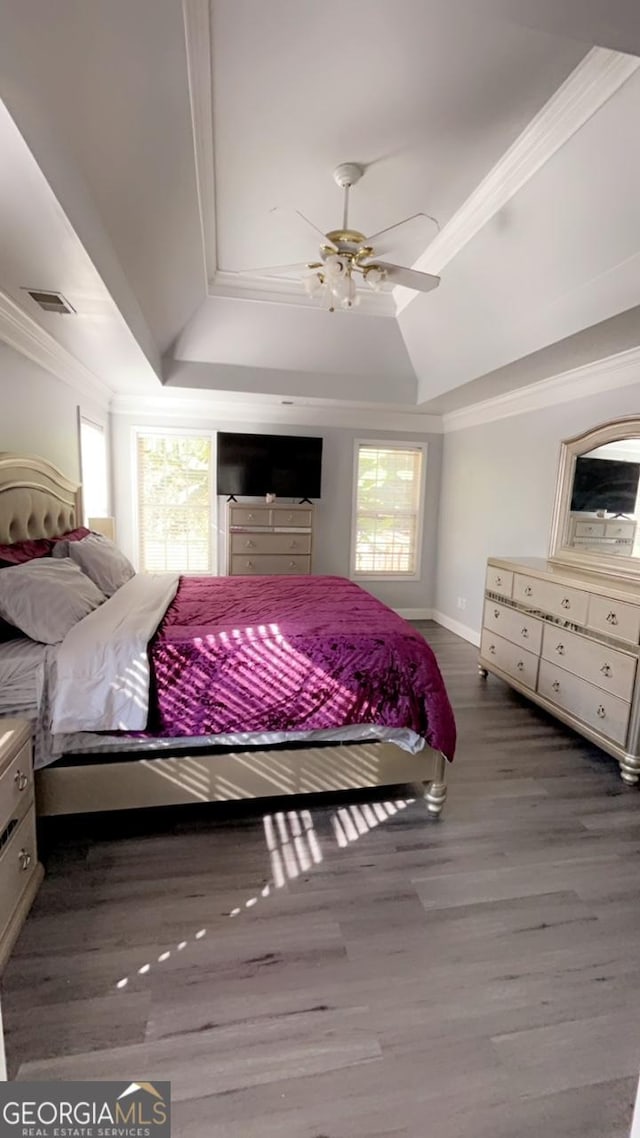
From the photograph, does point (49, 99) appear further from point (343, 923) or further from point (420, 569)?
point (420, 569)

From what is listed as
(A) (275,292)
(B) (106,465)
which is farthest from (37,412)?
(A) (275,292)

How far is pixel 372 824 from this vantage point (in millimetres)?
2330

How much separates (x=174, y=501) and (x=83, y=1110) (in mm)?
4927

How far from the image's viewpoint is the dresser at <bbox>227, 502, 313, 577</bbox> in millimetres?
5172

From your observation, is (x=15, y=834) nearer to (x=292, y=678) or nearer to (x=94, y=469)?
(x=292, y=678)

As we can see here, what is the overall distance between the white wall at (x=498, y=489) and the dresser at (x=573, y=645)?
0.64 metres

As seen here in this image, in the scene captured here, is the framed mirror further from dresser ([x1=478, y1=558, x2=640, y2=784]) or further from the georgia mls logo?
the georgia mls logo

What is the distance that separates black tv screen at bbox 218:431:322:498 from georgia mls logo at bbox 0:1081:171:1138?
466 cm

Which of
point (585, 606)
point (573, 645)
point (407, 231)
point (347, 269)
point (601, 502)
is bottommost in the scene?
point (573, 645)

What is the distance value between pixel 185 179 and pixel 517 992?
11.1 ft

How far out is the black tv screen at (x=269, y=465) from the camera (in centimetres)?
528

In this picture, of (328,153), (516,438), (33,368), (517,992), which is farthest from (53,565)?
(516,438)

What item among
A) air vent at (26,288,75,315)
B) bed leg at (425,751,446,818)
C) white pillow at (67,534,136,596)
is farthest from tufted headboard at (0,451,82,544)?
bed leg at (425,751,446,818)

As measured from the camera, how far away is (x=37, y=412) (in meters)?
3.20
